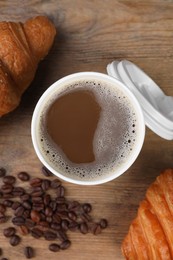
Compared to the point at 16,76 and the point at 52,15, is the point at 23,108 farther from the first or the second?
the point at 52,15

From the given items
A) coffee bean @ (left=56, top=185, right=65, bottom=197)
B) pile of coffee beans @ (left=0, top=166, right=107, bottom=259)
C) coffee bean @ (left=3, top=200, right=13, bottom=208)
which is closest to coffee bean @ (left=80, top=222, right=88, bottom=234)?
pile of coffee beans @ (left=0, top=166, right=107, bottom=259)

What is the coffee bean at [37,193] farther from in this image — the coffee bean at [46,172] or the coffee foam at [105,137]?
the coffee foam at [105,137]

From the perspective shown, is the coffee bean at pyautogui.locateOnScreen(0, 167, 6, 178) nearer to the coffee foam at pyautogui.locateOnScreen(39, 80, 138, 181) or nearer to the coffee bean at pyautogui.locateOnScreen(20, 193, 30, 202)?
the coffee bean at pyautogui.locateOnScreen(20, 193, 30, 202)

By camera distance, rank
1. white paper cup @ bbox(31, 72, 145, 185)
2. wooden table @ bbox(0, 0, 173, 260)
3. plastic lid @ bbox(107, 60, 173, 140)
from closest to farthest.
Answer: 1. white paper cup @ bbox(31, 72, 145, 185)
2. plastic lid @ bbox(107, 60, 173, 140)
3. wooden table @ bbox(0, 0, 173, 260)

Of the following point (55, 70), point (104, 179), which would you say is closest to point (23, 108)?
point (55, 70)

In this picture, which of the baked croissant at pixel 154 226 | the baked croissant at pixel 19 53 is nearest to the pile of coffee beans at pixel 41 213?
the baked croissant at pixel 154 226

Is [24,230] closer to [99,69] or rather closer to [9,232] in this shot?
[9,232]
